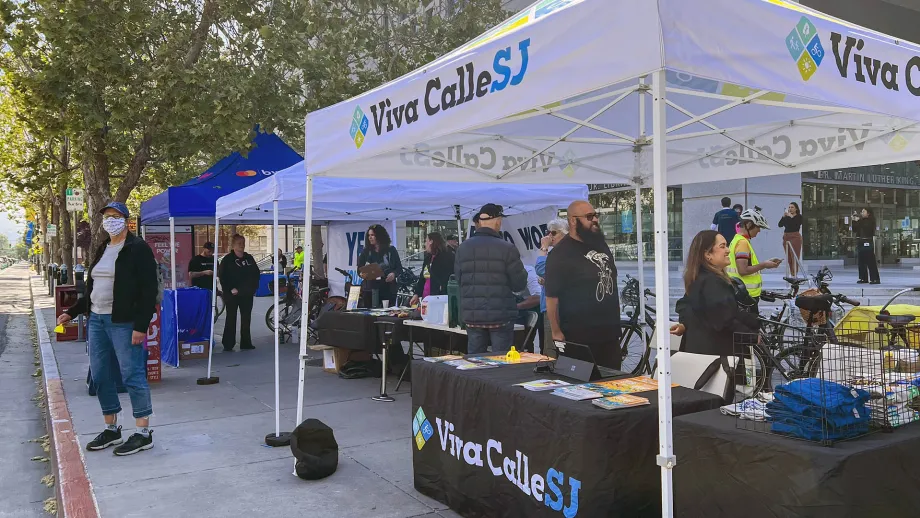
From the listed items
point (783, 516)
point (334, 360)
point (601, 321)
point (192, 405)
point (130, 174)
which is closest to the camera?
point (783, 516)

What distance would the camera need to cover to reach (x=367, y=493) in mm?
4598

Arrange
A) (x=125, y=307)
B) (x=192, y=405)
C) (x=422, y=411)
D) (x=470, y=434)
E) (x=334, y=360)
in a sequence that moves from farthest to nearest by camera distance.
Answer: (x=334, y=360), (x=192, y=405), (x=125, y=307), (x=422, y=411), (x=470, y=434)

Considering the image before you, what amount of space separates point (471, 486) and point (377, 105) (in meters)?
2.38

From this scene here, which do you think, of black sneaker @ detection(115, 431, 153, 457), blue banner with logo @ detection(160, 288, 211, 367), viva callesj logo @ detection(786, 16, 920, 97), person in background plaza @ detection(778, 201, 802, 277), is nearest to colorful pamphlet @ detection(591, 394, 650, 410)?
viva callesj logo @ detection(786, 16, 920, 97)

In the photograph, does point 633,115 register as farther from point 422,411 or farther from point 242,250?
point 242,250

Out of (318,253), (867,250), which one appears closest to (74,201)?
(318,253)

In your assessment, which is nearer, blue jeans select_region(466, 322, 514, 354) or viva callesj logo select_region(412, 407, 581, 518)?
viva callesj logo select_region(412, 407, 581, 518)

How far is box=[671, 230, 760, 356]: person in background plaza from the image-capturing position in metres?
4.52

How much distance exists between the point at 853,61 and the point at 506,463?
8.31 feet

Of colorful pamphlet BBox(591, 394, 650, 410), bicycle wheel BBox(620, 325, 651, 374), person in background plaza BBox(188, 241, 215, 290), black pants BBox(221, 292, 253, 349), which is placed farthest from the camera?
person in background plaza BBox(188, 241, 215, 290)

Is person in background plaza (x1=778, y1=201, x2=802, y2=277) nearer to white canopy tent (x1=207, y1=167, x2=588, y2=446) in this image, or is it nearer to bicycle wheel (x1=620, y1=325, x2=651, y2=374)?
white canopy tent (x1=207, y1=167, x2=588, y2=446)

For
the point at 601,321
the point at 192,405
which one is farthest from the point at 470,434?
the point at 192,405

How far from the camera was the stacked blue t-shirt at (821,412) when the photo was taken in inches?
98.3

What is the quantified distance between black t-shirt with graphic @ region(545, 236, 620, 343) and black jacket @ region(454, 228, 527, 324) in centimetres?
118
